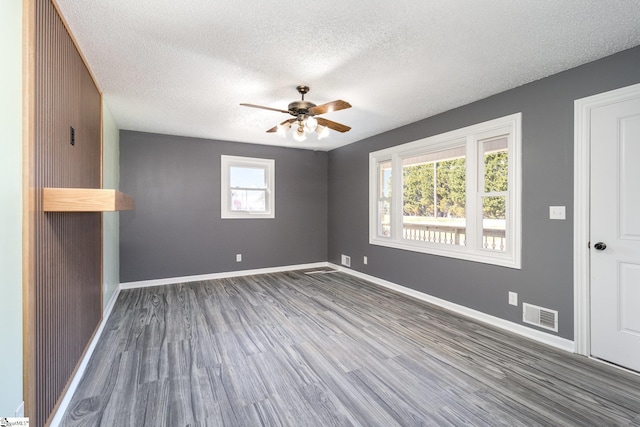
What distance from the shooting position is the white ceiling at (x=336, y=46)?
5.85ft

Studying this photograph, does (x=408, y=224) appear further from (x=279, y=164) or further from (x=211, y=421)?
(x=211, y=421)

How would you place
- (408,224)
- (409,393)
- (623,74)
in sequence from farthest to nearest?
(408,224) → (623,74) → (409,393)

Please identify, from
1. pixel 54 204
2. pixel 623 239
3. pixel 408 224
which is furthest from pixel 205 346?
pixel 623 239

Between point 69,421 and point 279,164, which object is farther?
point 279,164

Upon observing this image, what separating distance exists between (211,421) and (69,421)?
83cm

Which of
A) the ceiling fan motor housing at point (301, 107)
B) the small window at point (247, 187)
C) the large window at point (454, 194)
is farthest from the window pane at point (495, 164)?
the small window at point (247, 187)

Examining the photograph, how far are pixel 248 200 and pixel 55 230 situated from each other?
375 centimetres

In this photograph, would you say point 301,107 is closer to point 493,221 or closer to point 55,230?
point 55,230

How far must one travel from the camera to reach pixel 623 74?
2262 mm

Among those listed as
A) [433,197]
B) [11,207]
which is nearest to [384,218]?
[433,197]

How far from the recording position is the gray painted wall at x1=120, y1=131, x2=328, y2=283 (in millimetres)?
4516

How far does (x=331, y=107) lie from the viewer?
101 inches

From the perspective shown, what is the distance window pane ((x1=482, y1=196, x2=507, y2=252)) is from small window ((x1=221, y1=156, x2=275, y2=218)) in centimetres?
364

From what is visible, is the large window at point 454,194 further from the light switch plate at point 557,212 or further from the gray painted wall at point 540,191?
the light switch plate at point 557,212
